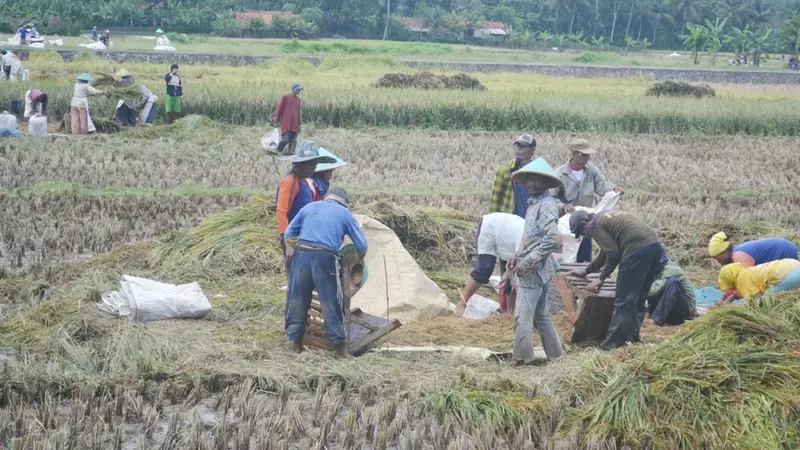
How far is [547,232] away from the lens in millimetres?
6531

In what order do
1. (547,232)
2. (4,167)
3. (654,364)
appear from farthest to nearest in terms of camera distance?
(4,167)
(547,232)
(654,364)

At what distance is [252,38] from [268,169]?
139 feet

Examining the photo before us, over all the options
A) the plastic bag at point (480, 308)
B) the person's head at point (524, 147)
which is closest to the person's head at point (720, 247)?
the person's head at point (524, 147)

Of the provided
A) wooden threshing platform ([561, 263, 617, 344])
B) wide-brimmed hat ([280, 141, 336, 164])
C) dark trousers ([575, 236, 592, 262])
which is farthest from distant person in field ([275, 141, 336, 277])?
dark trousers ([575, 236, 592, 262])

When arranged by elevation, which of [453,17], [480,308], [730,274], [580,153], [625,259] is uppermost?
[580,153]

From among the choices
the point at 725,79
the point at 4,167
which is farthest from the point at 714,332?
the point at 725,79

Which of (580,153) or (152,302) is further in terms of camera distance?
(580,153)

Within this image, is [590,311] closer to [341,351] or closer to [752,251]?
[752,251]

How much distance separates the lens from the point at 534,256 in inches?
255

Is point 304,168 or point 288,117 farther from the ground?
point 304,168

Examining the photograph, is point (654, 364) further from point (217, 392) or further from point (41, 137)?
point (41, 137)

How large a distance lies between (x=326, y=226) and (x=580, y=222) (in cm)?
Answer: 175

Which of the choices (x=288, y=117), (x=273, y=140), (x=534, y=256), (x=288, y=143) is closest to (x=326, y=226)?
(x=534, y=256)

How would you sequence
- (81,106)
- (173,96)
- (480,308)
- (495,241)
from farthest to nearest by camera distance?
(173,96)
(81,106)
(480,308)
(495,241)
